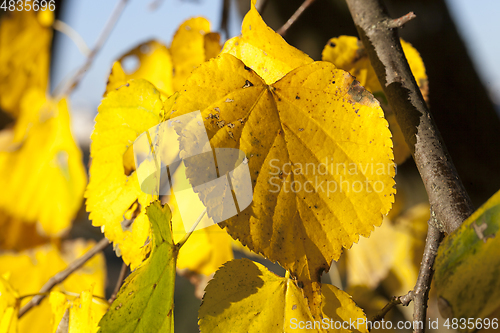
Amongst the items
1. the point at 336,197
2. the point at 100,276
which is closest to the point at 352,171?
the point at 336,197

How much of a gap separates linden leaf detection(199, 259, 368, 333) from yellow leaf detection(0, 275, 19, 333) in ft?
0.76

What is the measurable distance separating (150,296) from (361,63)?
1.05 ft

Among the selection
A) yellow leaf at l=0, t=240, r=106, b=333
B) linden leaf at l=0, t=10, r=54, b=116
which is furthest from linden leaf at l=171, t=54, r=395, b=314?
linden leaf at l=0, t=10, r=54, b=116

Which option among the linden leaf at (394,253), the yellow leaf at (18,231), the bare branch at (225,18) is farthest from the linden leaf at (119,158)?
the linden leaf at (394,253)

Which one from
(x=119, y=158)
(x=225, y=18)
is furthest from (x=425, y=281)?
(x=225, y=18)

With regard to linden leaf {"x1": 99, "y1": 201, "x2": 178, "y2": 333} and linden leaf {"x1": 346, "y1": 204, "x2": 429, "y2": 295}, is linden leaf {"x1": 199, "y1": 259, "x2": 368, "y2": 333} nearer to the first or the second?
linden leaf {"x1": 99, "y1": 201, "x2": 178, "y2": 333}

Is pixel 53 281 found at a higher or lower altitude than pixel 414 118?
lower

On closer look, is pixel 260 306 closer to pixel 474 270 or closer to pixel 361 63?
pixel 474 270

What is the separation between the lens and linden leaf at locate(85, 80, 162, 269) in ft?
0.91

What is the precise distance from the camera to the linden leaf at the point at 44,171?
62 cm

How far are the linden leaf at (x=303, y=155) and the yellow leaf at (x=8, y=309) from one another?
0.28 m

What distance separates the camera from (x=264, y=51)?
240 mm

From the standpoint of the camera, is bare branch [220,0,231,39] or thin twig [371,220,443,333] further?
bare branch [220,0,231,39]

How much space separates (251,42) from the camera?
0.79 ft
